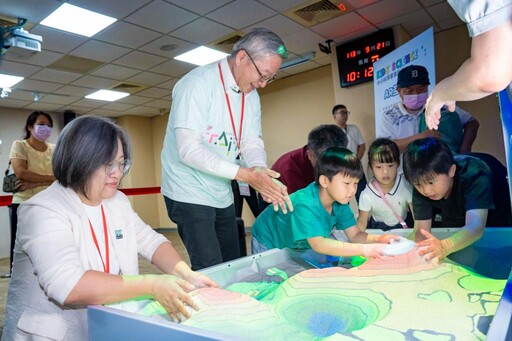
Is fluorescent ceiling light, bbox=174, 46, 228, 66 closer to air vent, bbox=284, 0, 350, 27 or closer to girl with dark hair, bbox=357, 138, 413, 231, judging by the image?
air vent, bbox=284, 0, 350, 27

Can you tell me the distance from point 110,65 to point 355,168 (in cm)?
Answer: 392

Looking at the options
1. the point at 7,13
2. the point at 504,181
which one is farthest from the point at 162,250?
the point at 7,13

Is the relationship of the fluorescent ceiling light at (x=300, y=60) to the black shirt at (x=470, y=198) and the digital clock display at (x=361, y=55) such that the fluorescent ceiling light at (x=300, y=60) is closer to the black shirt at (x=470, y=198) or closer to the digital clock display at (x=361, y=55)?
the digital clock display at (x=361, y=55)

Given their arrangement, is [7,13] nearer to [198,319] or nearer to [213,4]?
[213,4]

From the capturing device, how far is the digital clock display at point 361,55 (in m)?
4.04

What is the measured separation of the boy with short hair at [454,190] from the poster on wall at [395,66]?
141 cm

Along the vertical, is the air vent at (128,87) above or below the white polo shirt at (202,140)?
above

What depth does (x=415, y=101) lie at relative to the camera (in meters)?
2.98

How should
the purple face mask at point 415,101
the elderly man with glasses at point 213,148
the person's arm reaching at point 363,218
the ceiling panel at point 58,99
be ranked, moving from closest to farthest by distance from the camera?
the elderly man with glasses at point 213,148
the person's arm reaching at point 363,218
the purple face mask at point 415,101
the ceiling panel at point 58,99

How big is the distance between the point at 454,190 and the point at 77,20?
3.28 m

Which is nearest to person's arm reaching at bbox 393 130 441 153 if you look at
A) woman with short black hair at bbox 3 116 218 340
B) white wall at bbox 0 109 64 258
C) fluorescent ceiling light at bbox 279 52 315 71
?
woman with short black hair at bbox 3 116 218 340

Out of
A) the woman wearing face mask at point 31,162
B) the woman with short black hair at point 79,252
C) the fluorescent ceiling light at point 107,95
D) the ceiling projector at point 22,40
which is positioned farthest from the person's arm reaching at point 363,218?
the fluorescent ceiling light at point 107,95

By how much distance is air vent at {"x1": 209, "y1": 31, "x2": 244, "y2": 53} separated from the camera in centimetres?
395

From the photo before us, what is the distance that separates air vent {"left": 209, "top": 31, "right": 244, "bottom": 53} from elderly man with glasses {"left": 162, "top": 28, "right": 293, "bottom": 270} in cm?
262
